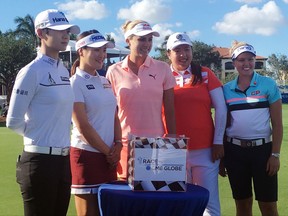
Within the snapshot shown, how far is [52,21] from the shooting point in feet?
10.5

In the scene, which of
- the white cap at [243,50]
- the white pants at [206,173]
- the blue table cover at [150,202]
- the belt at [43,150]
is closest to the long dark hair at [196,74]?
the white cap at [243,50]

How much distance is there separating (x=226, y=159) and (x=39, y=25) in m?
2.15

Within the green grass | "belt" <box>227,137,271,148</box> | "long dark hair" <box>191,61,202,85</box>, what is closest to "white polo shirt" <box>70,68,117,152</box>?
"long dark hair" <box>191,61,202,85</box>

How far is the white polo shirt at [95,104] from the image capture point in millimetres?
3455

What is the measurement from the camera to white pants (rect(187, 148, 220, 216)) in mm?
4000

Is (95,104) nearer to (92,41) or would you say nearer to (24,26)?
(92,41)

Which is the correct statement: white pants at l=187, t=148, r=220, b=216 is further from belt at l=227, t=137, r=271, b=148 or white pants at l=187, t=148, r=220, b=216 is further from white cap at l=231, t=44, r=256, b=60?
white cap at l=231, t=44, r=256, b=60

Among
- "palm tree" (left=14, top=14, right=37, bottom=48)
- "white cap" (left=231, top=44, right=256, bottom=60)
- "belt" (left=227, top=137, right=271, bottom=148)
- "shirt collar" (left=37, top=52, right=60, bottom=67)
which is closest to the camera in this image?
"shirt collar" (left=37, top=52, right=60, bottom=67)

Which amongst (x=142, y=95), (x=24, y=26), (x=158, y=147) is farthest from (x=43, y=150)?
(x=24, y=26)

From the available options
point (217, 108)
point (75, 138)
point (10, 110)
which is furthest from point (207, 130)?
point (10, 110)

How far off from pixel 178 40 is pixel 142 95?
682mm

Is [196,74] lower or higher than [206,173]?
higher

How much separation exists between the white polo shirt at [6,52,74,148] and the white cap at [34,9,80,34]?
0.24 m

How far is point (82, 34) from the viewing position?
3.62 metres
